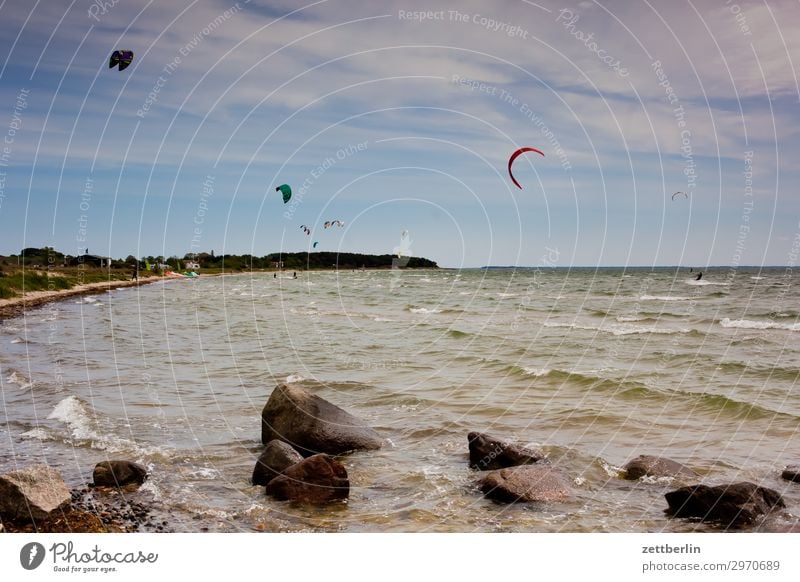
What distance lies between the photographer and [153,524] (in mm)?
9594

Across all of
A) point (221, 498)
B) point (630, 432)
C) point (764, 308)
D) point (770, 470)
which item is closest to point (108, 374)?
point (221, 498)

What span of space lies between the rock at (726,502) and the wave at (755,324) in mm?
33767

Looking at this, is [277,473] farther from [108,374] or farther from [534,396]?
[108,374]

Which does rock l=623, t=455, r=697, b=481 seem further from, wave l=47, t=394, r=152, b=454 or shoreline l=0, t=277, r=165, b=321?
→ shoreline l=0, t=277, r=165, b=321

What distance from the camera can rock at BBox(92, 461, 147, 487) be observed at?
11172 millimetres

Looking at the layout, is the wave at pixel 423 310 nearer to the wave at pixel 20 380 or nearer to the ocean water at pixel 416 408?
the ocean water at pixel 416 408

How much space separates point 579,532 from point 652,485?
9.54 feet

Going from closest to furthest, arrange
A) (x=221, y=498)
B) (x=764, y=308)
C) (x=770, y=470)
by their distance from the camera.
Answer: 1. (x=221, y=498)
2. (x=770, y=470)
3. (x=764, y=308)

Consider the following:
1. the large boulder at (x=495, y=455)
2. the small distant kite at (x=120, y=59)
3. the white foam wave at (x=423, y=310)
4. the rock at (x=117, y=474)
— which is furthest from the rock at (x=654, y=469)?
the white foam wave at (x=423, y=310)
